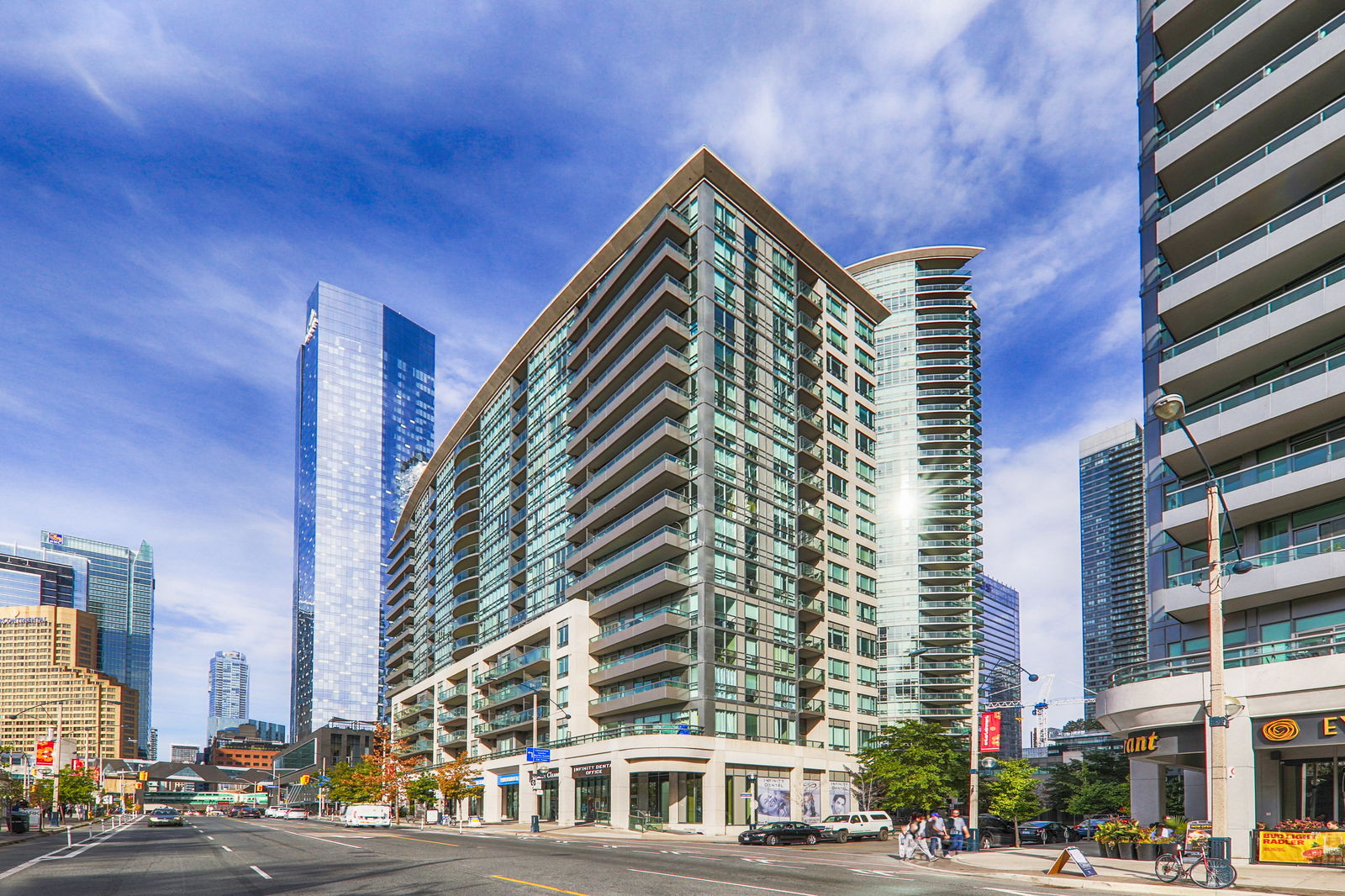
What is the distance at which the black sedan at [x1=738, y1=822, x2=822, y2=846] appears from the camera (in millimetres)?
48625

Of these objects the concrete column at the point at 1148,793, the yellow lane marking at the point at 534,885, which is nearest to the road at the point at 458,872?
the yellow lane marking at the point at 534,885

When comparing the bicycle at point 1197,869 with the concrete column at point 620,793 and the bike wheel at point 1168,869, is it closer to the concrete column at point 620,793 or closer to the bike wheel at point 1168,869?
the bike wheel at point 1168,869

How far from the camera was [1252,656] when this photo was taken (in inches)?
1302

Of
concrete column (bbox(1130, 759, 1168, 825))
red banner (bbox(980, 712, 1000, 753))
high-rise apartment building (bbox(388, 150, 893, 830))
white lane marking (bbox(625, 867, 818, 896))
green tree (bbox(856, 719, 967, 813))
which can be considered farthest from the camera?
green tree (bbox(856, 719, 967, 813))

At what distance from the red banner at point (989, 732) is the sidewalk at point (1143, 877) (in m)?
6.34

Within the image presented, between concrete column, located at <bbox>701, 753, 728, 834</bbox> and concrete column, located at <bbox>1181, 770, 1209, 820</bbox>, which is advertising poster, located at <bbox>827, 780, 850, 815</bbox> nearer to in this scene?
concrete column, located at <bbox>701, 753, 728, 834</bbox>

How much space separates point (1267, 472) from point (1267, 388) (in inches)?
124

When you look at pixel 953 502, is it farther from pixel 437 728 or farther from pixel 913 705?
pixel 437 728

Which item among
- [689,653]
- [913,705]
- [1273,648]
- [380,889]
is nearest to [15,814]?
[689,653]

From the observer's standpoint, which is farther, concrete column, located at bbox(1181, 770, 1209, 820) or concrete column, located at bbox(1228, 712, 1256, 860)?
concrete column, located at bbox(1181, 770, 1209, 820)

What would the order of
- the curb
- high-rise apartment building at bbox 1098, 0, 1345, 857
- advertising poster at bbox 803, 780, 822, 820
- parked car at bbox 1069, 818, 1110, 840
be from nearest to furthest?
the curb, high-rise apartment building at bbox 1098, 0, 1345, 857, parked car at bbox 1069, 818, 1110, 840, advertising poster at bbox 803, 780, 822, 820

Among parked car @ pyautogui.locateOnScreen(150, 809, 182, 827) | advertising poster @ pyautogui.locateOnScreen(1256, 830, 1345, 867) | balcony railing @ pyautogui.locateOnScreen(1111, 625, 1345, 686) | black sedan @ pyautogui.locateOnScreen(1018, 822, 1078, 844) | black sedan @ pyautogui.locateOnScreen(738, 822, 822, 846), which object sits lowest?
parked car @ pyautogui.locateOnScreen(150, 809, 182, 827)

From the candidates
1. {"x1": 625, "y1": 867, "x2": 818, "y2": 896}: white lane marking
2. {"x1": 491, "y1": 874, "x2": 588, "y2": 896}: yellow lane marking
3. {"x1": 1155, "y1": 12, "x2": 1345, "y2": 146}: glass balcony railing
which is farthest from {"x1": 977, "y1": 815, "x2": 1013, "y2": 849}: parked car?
{"x1": 491, "y1": 874, "x2": 588, "y2": 896}: yellow lane marking

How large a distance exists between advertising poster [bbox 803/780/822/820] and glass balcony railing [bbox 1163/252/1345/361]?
144 ft
